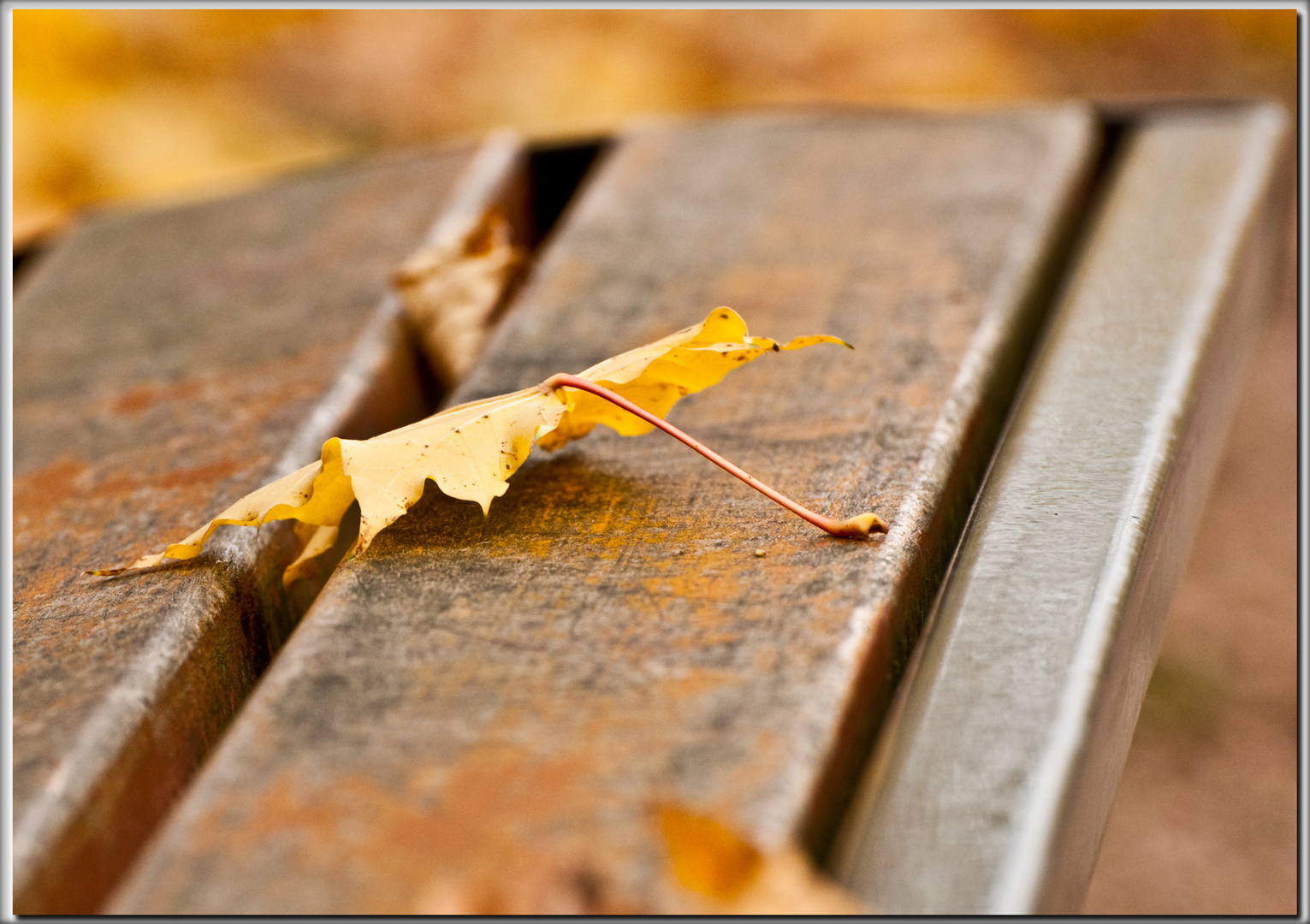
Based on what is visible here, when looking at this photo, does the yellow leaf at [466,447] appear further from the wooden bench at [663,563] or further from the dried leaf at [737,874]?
the dried leaf at [737,874]

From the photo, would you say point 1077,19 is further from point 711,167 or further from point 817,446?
point 817,446

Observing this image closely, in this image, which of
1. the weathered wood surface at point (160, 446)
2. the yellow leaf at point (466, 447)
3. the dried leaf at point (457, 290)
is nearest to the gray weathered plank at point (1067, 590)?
the yellow leaf at point (466, 447)

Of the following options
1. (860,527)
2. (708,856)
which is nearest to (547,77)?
(860,527)

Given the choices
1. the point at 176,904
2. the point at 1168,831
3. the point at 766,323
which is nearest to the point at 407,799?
the point at 176,904

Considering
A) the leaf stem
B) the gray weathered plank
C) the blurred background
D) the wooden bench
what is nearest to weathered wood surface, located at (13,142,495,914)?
the wooden bench

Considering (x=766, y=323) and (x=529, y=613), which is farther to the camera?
Result: (x=766, y=323)
